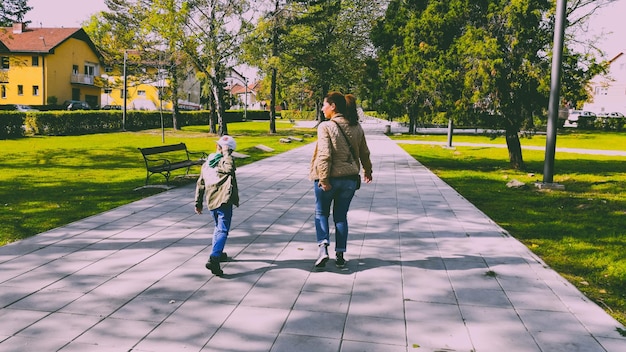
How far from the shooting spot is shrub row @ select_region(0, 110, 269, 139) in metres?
27.0

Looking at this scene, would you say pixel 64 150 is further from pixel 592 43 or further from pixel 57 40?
pixel 57 40

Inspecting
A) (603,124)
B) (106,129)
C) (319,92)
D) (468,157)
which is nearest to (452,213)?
(468,157)

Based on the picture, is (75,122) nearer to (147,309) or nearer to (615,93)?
(147,309)

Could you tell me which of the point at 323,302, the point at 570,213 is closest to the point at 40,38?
the point at 570,213

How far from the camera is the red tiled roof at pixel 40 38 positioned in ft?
169

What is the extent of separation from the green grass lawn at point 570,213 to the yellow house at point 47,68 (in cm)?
4819

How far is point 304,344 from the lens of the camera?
3.70m

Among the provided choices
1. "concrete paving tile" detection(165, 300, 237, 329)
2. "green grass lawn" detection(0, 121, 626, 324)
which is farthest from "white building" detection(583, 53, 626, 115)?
"concrete paving tile" detection(165, 300, 237, 329)

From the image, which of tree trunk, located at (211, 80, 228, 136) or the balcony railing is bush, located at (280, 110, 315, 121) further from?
tree trunk, located at (211, 80, 228, 136)

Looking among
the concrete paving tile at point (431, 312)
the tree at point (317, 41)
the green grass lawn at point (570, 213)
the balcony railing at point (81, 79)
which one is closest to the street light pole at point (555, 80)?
the green grass lawn at point (570, 213)

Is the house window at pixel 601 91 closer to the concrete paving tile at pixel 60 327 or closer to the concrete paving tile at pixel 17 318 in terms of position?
the concrete paving tile at pixel 60 327

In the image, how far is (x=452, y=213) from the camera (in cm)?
891

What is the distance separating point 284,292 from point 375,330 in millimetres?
1136

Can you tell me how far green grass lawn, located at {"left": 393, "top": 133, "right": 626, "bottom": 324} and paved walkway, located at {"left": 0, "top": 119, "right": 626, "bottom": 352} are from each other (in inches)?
14.0
